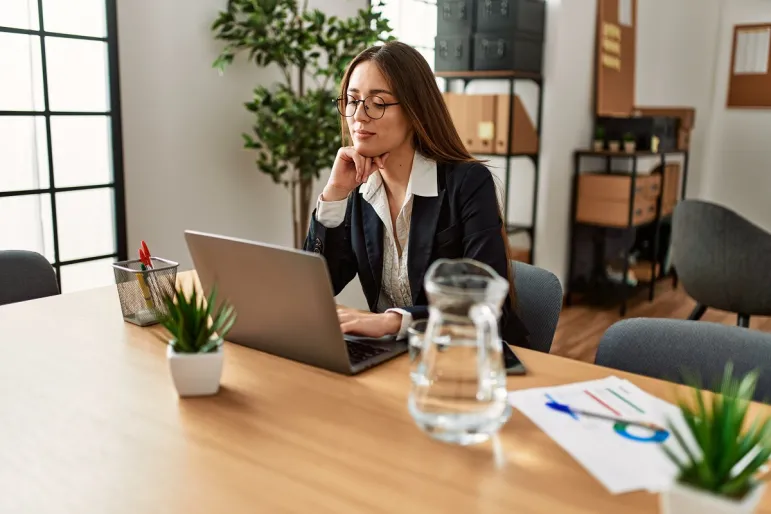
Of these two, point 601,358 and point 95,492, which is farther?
point 601,358

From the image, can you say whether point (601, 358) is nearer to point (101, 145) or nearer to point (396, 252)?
point (396, 252)

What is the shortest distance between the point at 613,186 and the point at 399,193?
2918 millimetres

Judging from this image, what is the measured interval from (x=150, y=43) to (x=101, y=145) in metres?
0.45

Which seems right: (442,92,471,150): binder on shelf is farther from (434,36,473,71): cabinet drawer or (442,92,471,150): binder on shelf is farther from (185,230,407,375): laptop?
(185,230,407,375): laptop

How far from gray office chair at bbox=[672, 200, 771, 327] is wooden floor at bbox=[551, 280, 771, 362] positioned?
0.69 meters

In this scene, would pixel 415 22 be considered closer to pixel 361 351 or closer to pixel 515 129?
pixel 515 129

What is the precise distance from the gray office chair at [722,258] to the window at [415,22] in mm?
1784

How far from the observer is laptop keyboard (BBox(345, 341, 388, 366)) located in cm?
125

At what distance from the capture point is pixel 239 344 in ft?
4.43

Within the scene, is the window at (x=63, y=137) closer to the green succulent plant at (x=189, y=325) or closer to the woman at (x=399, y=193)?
the woman at (x=399, y=193)

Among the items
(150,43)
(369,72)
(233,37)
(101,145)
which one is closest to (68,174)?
(101,145)

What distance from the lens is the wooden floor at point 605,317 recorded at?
384 cm

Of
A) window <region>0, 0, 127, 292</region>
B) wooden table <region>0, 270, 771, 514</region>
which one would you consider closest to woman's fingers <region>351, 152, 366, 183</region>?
wooden table <region>0, 270, 771, 514</region>

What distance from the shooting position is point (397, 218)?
173cm
